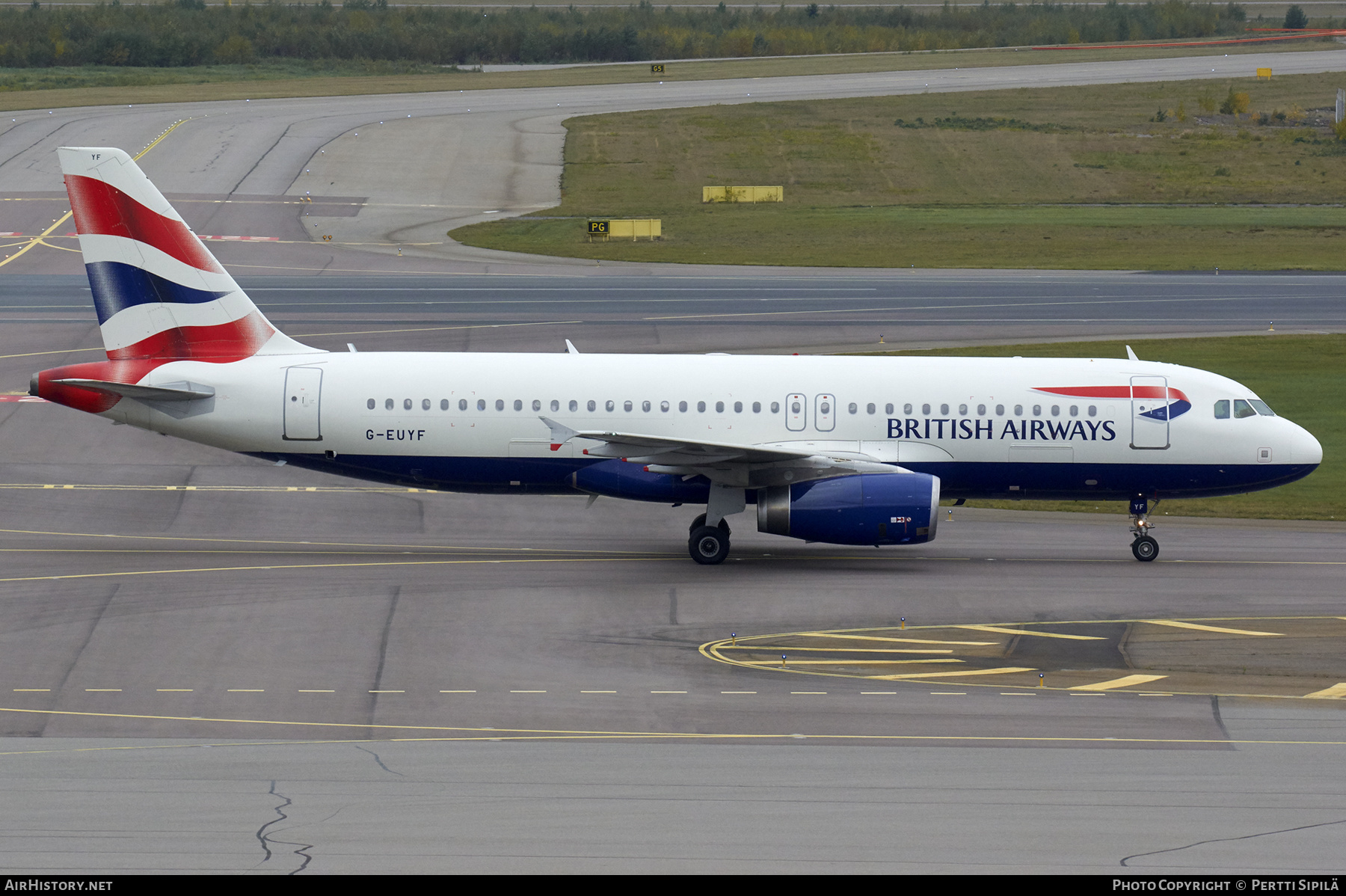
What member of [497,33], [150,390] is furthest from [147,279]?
[497,33]

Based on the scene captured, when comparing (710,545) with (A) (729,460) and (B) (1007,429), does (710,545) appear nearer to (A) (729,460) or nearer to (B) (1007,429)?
(A) (729,460)

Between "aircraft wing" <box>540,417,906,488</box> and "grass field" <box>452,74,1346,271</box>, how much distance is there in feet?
136

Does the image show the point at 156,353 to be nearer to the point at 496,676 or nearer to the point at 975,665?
the point at 496,676

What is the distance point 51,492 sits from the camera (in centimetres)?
3728

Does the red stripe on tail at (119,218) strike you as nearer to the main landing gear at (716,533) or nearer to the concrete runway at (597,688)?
the concrete runway at (597,688)

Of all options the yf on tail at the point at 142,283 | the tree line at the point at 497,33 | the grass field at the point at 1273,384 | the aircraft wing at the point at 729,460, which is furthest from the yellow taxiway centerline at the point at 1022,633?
the tree line at the point at 497,33

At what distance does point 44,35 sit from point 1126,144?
102 meters

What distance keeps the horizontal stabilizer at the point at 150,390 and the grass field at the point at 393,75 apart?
8556 centimetres

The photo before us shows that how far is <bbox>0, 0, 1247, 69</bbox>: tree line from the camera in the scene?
14275 cm

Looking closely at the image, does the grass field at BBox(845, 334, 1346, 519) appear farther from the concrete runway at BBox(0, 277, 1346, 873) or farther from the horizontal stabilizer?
the horizontal stabilizer

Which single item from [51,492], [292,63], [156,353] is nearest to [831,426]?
[156,353]

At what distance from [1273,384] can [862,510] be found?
24456 millimetres

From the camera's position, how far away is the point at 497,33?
163250mm

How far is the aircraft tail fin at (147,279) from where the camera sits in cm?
3284
